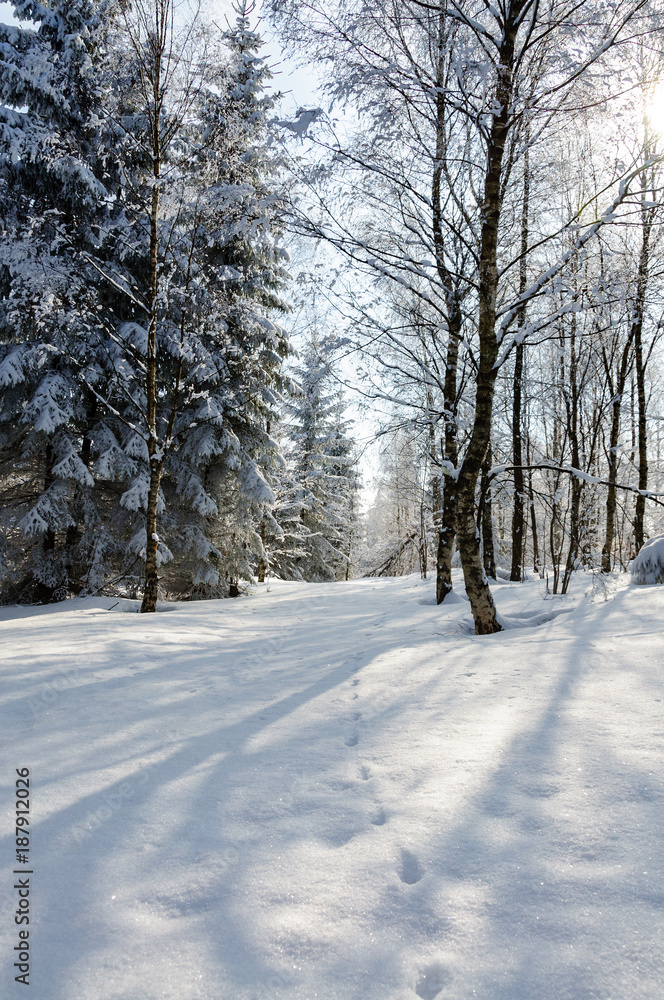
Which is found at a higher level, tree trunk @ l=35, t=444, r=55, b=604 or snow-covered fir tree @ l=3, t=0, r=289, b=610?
snow-covered fir tree @ l=3, t=0, r=289, b=610

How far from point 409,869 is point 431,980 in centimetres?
36

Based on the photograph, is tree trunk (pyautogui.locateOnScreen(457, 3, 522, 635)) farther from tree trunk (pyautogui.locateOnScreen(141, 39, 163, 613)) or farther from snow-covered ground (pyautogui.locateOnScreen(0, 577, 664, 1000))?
tree trunk (pyautogui.locateOnScreen(141, 39, 163, 613))

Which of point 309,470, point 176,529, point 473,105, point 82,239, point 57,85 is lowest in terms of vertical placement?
point 176,529

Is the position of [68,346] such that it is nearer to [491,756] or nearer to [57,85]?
[57,85]

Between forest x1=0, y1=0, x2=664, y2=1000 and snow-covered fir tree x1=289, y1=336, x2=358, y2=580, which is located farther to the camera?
snow-covered fir tree x1=289, y1=336, x2=358, y2=580

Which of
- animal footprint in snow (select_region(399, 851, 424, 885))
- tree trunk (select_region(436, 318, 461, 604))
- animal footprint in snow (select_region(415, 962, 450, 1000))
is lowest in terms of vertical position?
animal footprint in snow (select_region(415, 962, 450, 1000))

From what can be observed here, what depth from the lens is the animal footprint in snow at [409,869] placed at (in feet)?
4.83

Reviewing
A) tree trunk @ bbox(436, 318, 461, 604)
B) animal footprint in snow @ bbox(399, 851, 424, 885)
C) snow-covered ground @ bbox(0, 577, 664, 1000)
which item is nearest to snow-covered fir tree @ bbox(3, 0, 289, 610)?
tree trunk @ bbox(436, 318, 461, 604)

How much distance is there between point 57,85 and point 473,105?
9024mm

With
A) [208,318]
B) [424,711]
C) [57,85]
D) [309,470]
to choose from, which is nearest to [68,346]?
[208,318]

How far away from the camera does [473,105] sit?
434 centimetres

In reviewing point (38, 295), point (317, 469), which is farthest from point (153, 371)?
point (317, 469)

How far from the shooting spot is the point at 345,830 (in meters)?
1.72

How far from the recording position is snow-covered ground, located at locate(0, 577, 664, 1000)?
3.86 ft
